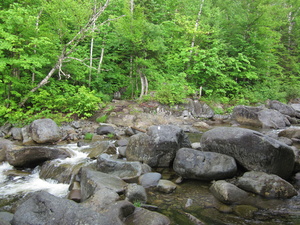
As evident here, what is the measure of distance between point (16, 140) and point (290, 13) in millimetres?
37240

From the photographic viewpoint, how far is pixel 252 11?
2192cm

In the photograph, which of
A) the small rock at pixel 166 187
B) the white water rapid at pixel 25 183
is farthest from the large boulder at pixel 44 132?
the small rock at pixel 166 187

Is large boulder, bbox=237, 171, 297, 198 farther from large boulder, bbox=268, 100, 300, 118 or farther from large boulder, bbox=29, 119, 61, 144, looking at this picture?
large boulder, bbox=268, 100, 300, 118

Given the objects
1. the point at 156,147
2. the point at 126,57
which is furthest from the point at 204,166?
the point at 126,57

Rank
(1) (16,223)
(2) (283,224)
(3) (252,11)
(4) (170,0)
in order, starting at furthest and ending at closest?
(4) (170,0) → (3) (252,11) → (2) (283,224) → (1) (16,223)

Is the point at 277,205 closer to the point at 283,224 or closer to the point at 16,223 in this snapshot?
the point at 283,224

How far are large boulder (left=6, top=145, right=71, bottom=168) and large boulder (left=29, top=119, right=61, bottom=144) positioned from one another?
270 cm

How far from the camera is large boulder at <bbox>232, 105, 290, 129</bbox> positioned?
1545 centimetres

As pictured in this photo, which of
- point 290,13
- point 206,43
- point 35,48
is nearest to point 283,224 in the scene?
point 35,48

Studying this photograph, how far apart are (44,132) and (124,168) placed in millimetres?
5954

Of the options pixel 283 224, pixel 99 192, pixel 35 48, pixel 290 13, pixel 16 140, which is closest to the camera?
pixel 283 224

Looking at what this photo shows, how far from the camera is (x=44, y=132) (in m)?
10.7

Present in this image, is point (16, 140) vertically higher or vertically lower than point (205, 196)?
lower

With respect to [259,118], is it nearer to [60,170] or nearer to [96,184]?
[60,170]
